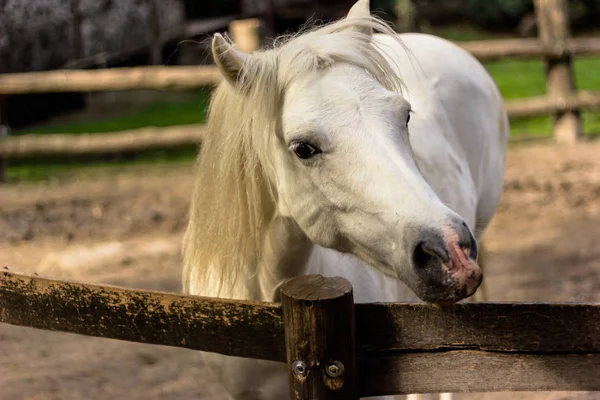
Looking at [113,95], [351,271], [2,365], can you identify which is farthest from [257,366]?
[113,95]

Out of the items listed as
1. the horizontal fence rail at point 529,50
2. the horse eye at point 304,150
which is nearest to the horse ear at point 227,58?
the horse eye at point 304,150

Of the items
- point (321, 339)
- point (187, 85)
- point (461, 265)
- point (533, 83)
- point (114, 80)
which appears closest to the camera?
point (461, 265)

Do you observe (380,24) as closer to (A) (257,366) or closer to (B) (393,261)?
(B) (393,261)

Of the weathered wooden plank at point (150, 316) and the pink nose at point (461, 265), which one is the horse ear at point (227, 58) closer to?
the weathered wooden plank at point (150, 316)

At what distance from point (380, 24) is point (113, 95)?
30.6 ft

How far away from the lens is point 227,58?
1.81m

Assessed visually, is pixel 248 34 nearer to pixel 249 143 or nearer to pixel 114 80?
pixel 114 80

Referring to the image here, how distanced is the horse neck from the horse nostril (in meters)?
0.56

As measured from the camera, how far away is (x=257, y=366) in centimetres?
206

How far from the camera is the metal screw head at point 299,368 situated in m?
1.55

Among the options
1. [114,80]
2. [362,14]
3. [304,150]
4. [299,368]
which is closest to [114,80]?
[114,80]

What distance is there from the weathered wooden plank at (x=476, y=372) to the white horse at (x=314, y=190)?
0.19 metres

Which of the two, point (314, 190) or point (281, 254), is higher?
point (314, 190)

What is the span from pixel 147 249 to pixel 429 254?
3910mm
